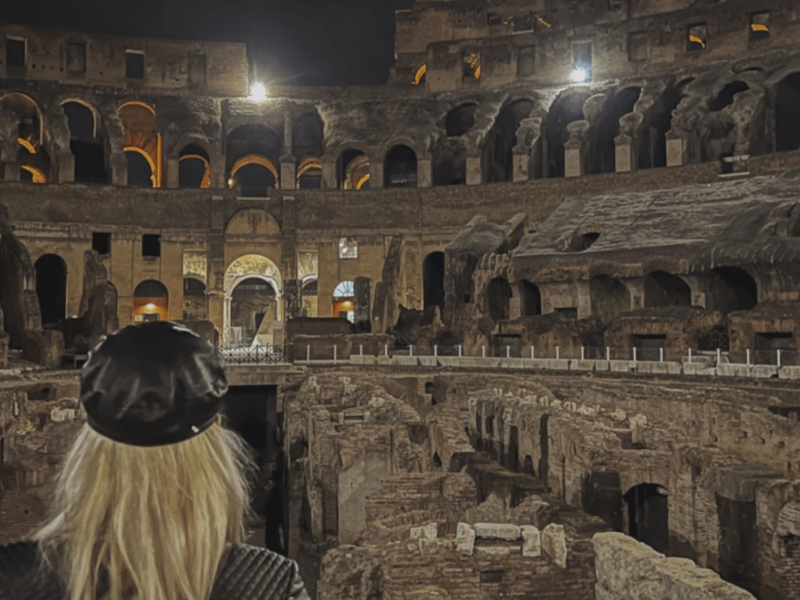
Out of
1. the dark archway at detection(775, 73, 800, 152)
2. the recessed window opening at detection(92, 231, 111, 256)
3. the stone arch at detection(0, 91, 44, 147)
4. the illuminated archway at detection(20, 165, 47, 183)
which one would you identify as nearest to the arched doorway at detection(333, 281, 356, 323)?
the recessed window opening at detection(92, 231, 111, 256)

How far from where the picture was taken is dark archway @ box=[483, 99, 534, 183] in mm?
45969

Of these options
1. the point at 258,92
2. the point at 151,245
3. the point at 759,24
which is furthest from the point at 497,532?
the point at 258,92

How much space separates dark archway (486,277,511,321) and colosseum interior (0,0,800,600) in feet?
0.53

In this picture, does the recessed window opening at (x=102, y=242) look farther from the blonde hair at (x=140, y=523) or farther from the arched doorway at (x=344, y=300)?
the blonde hair at (x=140, y=523)

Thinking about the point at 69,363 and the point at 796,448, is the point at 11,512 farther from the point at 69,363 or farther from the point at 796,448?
the point at 69,363

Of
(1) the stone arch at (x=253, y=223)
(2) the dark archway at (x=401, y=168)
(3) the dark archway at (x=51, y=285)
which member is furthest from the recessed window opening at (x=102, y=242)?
(2) the dark archway at (x=401, y=168)

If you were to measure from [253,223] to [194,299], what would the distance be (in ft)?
18.6

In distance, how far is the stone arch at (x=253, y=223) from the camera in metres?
42.0

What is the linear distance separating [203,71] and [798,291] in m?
33.8

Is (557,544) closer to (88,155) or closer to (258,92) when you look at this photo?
(258,92)

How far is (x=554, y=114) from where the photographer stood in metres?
46.2

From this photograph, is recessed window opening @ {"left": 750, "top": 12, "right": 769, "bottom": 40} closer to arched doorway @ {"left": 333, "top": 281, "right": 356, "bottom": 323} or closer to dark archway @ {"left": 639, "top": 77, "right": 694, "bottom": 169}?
dark archway @ {"left": 639, "top": 77, "right": 694, "bottom": 169}

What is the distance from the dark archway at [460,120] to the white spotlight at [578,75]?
212 inches

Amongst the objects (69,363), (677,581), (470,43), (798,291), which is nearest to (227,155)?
(470,43)
